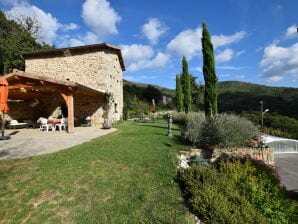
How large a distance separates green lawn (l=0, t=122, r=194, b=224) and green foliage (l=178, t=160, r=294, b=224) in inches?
14.9

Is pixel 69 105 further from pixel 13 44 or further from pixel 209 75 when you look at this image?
pixel 13 44

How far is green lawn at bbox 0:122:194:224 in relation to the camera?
15.2ft

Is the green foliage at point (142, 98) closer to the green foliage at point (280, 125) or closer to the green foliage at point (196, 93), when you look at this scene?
the green foliage at point (196, 93)

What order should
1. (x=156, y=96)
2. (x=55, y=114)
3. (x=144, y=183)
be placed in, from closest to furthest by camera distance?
(x=144, y=183)
(x=55, y=114)
(x=156, y=96)

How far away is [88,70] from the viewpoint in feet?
63.6

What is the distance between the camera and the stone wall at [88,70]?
18906mm

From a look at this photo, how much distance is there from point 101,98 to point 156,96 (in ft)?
95.6

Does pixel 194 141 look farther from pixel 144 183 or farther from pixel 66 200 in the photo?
pixel 66 200

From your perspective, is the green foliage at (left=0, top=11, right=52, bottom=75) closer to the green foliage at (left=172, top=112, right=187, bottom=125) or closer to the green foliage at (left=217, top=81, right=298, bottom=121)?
the green foliage at (left=172, top=112, right=187, bottom=125)

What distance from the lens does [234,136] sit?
9430 millimetres

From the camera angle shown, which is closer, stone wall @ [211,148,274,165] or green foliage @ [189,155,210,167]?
green foliage @ [189,155,210,167]

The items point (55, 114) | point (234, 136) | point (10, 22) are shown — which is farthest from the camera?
point (10, 22)

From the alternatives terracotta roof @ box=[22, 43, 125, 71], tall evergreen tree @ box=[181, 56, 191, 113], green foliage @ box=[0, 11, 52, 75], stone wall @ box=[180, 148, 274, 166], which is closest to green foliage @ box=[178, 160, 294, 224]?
stone wall @ box=[180, 148, 274, 166]

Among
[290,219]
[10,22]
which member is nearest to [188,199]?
[290,219]
